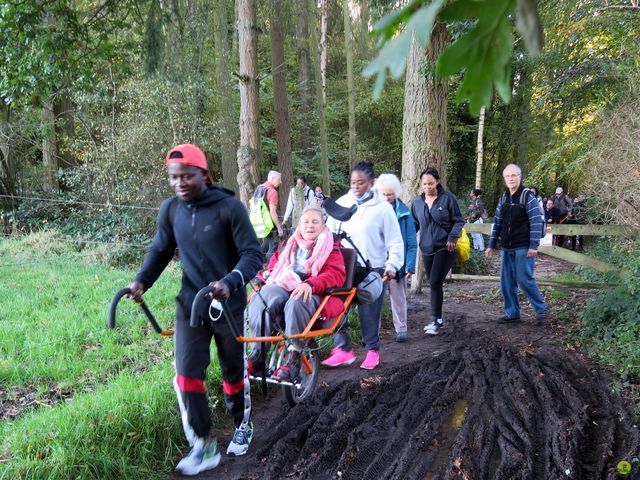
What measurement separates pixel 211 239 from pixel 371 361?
8.42 ft

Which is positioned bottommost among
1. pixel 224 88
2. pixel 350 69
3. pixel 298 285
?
pixel 298 285

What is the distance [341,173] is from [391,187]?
17592 mm

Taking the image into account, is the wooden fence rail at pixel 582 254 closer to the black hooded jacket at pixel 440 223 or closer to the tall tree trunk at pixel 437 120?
the tall tree trunk at pixel 437 120

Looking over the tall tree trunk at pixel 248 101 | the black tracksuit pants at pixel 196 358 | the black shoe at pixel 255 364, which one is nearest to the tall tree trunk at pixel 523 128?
the tall tree trunk at pixel 248 101

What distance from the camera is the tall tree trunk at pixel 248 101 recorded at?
36.7 feet

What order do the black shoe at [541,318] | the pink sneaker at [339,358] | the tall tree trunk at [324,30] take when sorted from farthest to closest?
the tall tree trunk at [324,30]
the black shoe at [541,318]
the pink sneaker at [339,358]

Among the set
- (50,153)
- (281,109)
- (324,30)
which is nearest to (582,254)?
(281,109)

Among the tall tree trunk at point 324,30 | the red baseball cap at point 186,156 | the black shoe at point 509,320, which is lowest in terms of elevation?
the black shoe at point 509,320

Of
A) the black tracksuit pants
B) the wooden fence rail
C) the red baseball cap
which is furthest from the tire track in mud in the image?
the wooden fence rail

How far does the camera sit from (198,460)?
3.41 m

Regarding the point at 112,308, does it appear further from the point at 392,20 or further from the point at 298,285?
the point at 392,20

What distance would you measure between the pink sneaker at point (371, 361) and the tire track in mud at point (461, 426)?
0.48ft

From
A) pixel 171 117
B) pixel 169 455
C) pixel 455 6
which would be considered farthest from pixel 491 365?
pixel 171 117

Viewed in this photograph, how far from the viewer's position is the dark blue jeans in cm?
645
